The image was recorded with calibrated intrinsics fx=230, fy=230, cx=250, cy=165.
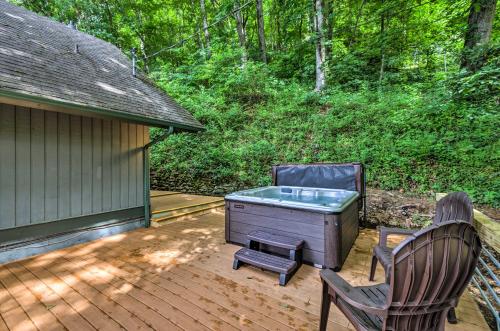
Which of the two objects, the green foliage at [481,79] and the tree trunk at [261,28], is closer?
the green foliage at [481,79]

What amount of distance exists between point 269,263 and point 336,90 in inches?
296

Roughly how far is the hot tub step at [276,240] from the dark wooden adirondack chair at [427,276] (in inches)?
55.4

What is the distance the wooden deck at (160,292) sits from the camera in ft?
6.02

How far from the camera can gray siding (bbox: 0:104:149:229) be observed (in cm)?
293

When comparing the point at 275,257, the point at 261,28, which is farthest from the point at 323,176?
the point at 261,28

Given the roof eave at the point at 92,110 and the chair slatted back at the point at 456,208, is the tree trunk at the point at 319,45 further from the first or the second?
the chair slatted back at the point at 456,208

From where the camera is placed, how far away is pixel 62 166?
Result: 3.36 m

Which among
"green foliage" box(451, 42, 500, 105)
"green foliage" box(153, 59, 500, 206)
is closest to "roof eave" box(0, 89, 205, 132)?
"green foliage" box(153, 59, 500, 206)

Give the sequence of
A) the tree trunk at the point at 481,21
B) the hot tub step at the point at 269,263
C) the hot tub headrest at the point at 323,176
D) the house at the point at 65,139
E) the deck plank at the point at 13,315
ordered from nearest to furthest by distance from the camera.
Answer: the deck plank at the point at 13,315 → the hot tub step at the point at 269,263 → the house at the point at 65,139 → the hot tub headrest at the point at 323,176 → the tree trunk at the point at 481,21

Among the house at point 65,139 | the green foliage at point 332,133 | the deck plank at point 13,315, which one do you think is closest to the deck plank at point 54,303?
the deck plank at point 13,315

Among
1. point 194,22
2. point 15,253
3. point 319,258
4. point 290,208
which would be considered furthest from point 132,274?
point 194,22

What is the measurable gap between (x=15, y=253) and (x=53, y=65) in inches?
105

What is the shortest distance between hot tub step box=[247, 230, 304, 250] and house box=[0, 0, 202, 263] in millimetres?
2451

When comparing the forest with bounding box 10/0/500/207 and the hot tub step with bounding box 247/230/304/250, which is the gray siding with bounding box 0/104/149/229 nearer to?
the forest with bounding box 10/0/500/207
